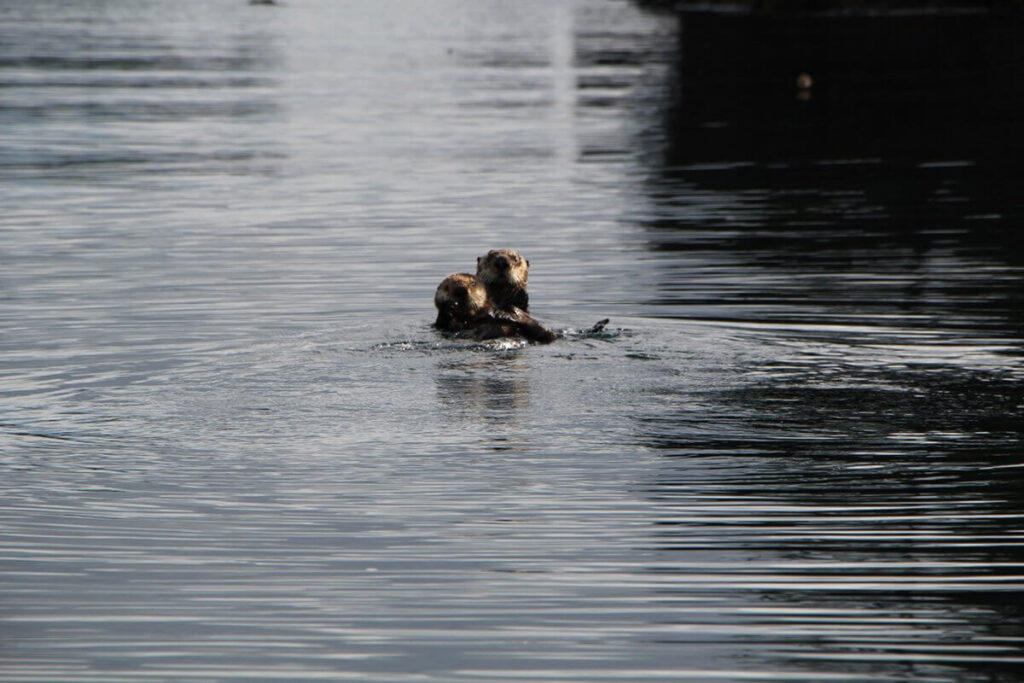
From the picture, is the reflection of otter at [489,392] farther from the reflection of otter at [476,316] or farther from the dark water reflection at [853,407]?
the dark water reflection at [853,407]

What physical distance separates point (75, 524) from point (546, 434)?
103 inches

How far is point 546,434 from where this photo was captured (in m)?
9.51

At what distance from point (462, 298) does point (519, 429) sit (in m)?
2.54

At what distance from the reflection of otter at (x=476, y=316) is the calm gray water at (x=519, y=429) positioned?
0.48 feet

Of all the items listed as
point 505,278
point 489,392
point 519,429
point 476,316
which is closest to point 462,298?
point 476,316

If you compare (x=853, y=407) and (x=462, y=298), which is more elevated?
(x=462, y=298)

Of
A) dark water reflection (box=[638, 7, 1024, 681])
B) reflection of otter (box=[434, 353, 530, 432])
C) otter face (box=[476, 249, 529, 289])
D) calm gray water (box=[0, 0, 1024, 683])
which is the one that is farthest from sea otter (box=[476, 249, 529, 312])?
dark water reflection (box=[638, 7, 1024, 681])

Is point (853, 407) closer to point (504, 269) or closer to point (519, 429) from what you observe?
point (519, 429)

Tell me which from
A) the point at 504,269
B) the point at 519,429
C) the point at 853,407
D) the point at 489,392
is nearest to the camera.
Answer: the point at 519,429

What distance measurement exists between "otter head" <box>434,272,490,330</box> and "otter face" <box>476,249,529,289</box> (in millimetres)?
99

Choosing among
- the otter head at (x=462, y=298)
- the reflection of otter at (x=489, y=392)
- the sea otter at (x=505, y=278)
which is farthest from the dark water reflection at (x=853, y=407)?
the otter head at (x=462, y=298)

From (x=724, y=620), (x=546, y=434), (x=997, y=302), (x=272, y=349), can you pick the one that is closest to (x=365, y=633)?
(x=724, y=620)

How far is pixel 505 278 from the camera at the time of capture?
472 inches

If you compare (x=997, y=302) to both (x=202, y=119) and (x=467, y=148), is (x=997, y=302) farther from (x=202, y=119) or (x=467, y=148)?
(x=202, y=119)
